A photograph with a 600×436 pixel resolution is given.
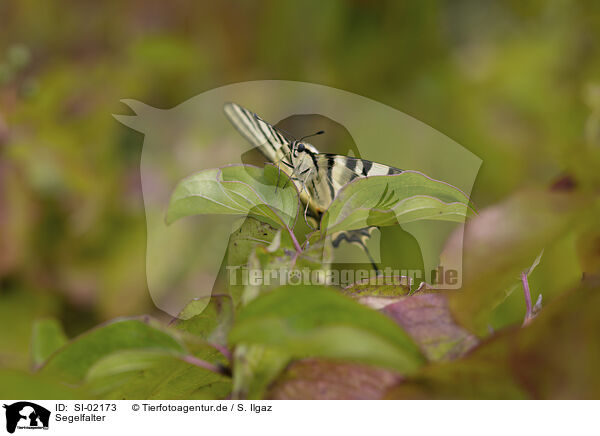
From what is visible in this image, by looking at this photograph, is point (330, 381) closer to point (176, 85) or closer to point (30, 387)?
point (30, 387)

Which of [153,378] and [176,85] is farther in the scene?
[176,85]

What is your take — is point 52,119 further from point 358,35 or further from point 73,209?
point 358,35

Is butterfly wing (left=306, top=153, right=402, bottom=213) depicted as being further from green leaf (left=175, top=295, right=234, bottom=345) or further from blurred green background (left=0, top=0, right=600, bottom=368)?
blurred green background (left=0, top=0, right=600, bottom=368)

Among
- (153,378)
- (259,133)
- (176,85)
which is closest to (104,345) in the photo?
(153,378)

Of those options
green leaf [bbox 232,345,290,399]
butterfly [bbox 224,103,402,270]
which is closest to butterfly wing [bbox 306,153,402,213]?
butterfly [bbox 224,103,402,270]

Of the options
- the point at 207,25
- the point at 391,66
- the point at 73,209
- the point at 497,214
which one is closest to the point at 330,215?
the point at 497,214
